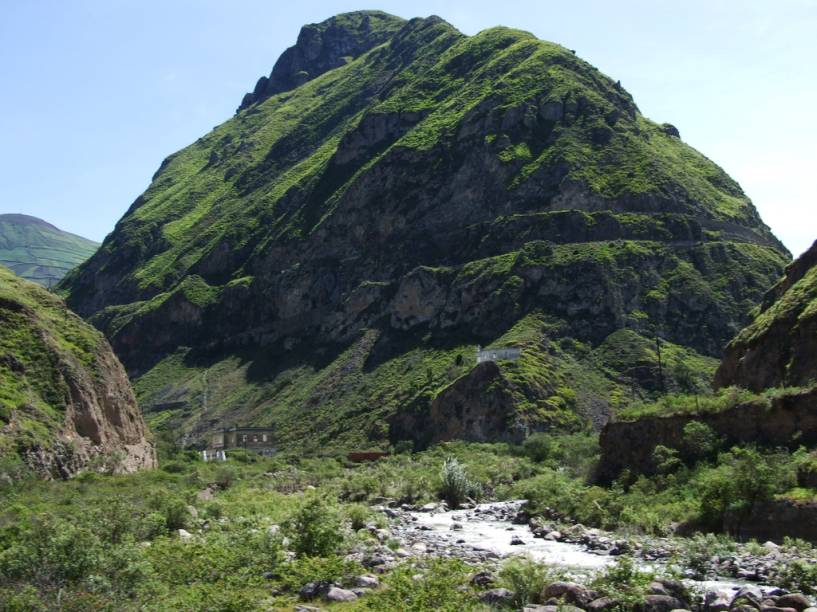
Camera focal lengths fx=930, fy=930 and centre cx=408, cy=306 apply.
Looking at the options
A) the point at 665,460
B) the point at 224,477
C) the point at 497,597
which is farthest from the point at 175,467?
the point at 497,597

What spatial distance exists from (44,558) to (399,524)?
29901 mm

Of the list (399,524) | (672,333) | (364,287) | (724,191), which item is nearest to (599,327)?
(672,333)

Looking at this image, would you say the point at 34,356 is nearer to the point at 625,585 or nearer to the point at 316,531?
the point at 316,531

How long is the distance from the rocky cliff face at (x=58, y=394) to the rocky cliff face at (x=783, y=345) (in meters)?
52.6

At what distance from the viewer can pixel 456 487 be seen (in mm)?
71562

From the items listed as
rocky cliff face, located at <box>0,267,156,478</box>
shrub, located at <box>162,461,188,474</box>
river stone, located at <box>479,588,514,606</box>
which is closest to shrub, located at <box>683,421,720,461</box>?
river stone, located at <box>479,588,514,606</box>

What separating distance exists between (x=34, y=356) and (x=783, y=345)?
64.5m

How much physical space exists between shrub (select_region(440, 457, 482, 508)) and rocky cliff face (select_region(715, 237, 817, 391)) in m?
20.2

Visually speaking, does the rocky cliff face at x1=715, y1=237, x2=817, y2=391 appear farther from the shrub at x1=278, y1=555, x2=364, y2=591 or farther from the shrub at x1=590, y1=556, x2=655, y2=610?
the shrub at x1=278, y1=555, x2=364, y2=591

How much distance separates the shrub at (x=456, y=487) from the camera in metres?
71.2

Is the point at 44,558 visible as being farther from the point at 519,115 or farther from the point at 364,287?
the point at 519,115

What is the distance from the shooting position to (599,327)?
145 meters

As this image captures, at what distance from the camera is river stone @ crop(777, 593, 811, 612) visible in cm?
2634

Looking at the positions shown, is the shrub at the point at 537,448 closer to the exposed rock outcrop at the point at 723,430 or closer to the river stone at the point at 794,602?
the exposed rock outcrop at the point at 723,430
